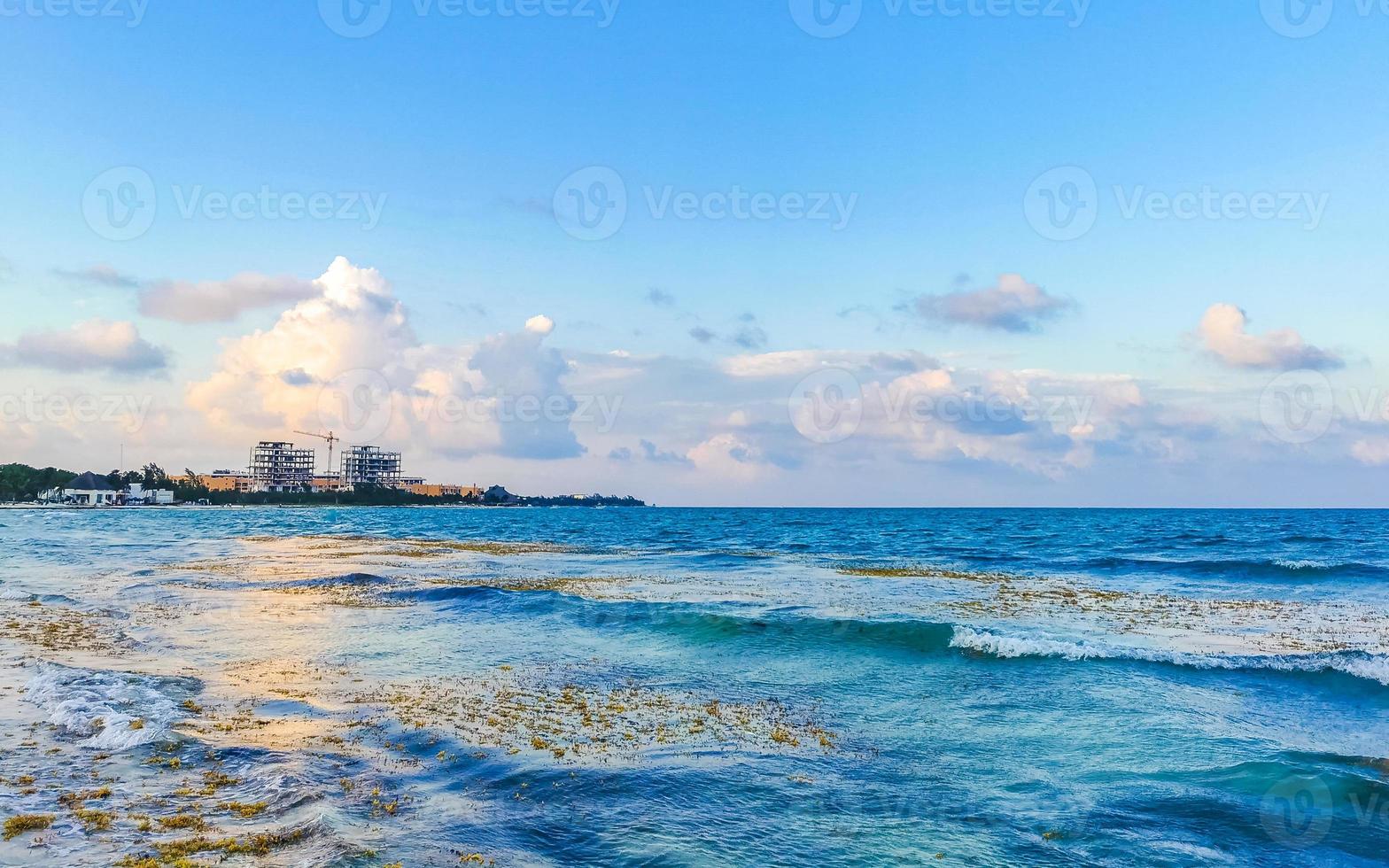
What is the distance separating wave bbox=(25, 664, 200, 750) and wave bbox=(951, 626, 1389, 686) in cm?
2268

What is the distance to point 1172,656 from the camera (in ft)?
87.9

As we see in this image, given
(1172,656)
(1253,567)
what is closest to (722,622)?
(1172,656)

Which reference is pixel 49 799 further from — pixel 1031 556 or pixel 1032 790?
pixel 1031 556

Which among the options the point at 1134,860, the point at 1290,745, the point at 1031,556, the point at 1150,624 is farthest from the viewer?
the point at 1031,556

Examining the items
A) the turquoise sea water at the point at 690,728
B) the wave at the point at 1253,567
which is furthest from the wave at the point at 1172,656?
the wave at the point at 1253,567

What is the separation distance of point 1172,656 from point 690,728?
55.4 ft

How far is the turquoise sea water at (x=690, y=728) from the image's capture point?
1265 cm

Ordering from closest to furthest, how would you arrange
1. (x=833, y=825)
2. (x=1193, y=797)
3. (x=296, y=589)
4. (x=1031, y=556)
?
(x=833, y=825), (x=1193, y=797), (x=296, y=589), (x=1031, y=556)

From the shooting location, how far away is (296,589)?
45750mm

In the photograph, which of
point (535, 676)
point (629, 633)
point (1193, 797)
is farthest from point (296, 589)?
point (1193, 797)

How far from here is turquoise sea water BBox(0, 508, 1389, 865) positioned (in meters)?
12.6

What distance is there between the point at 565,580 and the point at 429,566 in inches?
609

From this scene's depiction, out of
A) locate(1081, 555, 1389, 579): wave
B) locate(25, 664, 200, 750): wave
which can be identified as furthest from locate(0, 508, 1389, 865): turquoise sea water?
locate(1081, 555, 1389, 579): wave

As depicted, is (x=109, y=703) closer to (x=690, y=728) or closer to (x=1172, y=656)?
(x=690, y=728)
